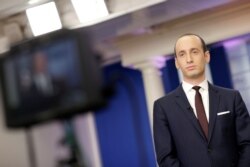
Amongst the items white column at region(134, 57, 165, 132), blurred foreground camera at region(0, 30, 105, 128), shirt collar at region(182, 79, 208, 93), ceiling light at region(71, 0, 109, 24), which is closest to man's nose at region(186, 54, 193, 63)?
shirt collar at region(182, 79, 208, 93)

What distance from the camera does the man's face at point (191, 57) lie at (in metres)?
1.08

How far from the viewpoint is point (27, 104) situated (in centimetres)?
30

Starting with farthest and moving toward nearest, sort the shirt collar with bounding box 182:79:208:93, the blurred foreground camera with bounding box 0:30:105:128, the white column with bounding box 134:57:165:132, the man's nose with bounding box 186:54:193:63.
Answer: the white column with bounding box 134:57:165:132
the shirt collar with bounding box 182:79:208:93
the man's nose with bounding box 186:54:193:63
the blurred foreground camera with bounding box 0:30:105:128

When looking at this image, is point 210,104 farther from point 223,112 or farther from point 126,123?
point 126,123

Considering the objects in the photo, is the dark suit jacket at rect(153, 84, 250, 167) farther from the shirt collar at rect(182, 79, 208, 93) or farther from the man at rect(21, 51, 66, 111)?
the man at rect(21, 51, 66, 111)

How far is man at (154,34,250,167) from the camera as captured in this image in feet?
3.78

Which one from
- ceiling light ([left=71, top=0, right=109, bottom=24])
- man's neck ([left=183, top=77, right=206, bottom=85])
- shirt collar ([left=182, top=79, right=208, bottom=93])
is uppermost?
ceiling light ([left=71, top=0, right=109, bottom=24])

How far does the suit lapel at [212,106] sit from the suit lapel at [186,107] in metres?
0.03

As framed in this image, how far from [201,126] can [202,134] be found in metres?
0.02

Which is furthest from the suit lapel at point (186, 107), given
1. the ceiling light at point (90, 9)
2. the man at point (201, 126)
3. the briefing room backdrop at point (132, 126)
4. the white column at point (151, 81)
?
the briefing room backdrop at point (132, 126)

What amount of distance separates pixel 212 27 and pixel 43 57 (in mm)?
2050

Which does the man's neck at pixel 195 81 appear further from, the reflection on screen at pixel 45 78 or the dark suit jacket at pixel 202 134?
the reflection on screen at pixel 45 78

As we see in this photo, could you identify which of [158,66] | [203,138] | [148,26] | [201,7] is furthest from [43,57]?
[158,66]

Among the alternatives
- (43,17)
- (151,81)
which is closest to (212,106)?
(43,17)
